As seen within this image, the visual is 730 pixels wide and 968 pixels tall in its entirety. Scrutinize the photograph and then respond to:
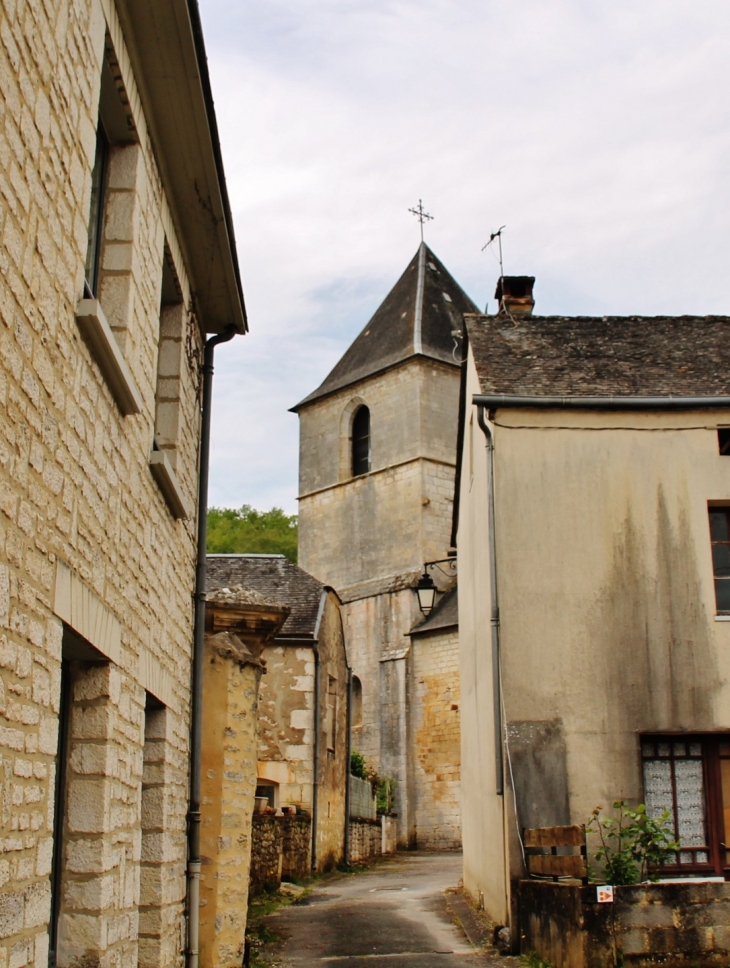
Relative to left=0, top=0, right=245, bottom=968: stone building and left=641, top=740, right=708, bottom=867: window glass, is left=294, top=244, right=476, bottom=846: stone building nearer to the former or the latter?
left=641, top=740, right=708, bottom=867: window glass

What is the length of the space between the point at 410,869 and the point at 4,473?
54.7ft

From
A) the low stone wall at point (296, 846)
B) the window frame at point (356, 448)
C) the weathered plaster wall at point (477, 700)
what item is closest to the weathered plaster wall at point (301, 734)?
the low stone wall at point (296, 846)

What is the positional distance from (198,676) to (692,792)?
4.74 metres

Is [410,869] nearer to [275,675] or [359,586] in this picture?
[275,675]

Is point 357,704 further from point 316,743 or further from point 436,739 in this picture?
point 316,743

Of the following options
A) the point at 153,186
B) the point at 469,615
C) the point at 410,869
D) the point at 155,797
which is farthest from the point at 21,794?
the point at 410,869

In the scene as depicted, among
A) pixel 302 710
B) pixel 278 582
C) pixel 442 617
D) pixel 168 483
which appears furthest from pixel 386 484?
pixel 168 483

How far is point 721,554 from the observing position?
34.3 ft

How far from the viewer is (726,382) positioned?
11039mm

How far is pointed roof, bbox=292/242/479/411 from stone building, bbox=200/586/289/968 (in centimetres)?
2392

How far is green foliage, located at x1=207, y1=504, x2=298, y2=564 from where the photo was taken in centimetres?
4388

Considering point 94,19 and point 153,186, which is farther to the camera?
point 153,186

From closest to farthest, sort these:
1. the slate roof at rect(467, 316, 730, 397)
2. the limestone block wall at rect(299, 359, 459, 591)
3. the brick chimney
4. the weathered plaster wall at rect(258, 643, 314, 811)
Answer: the slate roof at rect(467, 316, 730, 397) → the brick chimney → the weathered plaster wall at rect(258, 643, 314, 811) → the limestone block wall at rect(299, 359, 459, 591)

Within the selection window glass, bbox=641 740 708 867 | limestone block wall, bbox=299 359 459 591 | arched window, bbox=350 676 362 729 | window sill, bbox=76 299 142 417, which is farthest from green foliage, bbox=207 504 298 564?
window sill, bbox=76 299 142 417
